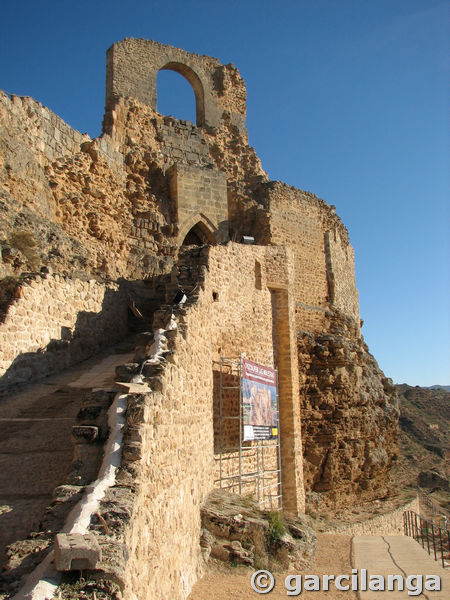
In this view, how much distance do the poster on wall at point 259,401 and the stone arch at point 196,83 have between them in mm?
11221

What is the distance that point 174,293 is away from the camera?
425 inches

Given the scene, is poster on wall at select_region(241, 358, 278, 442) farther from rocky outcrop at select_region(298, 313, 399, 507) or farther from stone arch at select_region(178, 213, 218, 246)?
stone arch at select_region(178, 213, 218, 246)

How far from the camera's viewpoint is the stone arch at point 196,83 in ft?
65.9

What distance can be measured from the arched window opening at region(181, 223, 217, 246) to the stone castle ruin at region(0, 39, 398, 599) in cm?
5

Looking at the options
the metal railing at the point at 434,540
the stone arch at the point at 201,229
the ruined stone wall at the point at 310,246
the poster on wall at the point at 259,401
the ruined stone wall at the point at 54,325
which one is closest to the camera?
the ruined stone wall at the point at 54,325

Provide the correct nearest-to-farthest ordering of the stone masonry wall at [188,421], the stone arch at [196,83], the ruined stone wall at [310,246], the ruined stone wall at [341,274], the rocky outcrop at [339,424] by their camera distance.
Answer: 1. the stone masonry wall at [188,421]
2. the rocky outcrop at [339,424]
3. the ruined stone wall at [310,246]
4. the ruined stone wall at [341,274]
5. the stone arch at [196,83]

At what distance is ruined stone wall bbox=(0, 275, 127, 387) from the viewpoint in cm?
827

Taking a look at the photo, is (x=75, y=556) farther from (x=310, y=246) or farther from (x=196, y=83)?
(x=196, y=83)

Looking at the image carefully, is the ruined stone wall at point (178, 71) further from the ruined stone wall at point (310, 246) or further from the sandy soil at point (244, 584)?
the sandy soil at point (244, 584)

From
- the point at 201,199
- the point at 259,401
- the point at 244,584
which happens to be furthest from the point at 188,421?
the point at 201,199

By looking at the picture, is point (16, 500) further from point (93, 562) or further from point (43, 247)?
point (43, 247)

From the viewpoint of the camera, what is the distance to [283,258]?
13.2 metres

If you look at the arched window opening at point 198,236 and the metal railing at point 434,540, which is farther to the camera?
the arched window opening at point 198,236

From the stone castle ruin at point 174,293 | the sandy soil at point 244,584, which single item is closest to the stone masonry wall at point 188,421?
the stone castle ruin at point 174,293
